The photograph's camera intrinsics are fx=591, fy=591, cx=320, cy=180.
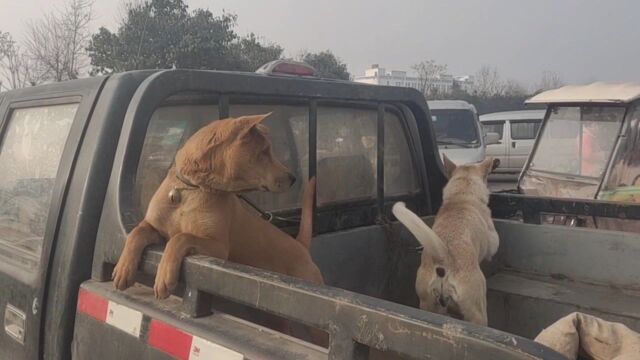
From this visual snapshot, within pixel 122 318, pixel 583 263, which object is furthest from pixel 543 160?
pixel 122 318

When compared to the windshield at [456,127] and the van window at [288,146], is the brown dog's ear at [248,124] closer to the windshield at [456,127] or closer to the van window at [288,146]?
the van window at [288,146]

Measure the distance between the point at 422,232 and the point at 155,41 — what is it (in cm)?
1898

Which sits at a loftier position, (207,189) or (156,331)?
(207,189)

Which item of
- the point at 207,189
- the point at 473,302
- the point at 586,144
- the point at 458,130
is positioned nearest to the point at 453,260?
the point at 473,302

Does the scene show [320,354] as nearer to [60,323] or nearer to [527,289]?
[60,323]

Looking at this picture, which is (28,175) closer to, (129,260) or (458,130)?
(129,260)

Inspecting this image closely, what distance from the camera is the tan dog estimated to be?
104 inches

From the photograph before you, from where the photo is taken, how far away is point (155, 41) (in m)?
19.9

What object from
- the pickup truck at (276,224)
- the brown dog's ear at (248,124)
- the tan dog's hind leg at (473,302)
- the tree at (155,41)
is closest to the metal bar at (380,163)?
the pickup truck at (276,224)

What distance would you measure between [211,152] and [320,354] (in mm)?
733

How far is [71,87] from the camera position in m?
2.29

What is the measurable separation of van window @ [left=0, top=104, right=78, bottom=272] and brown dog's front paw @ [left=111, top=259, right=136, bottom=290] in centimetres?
58

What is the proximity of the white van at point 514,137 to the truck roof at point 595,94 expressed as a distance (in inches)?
323

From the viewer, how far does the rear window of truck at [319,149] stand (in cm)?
215
